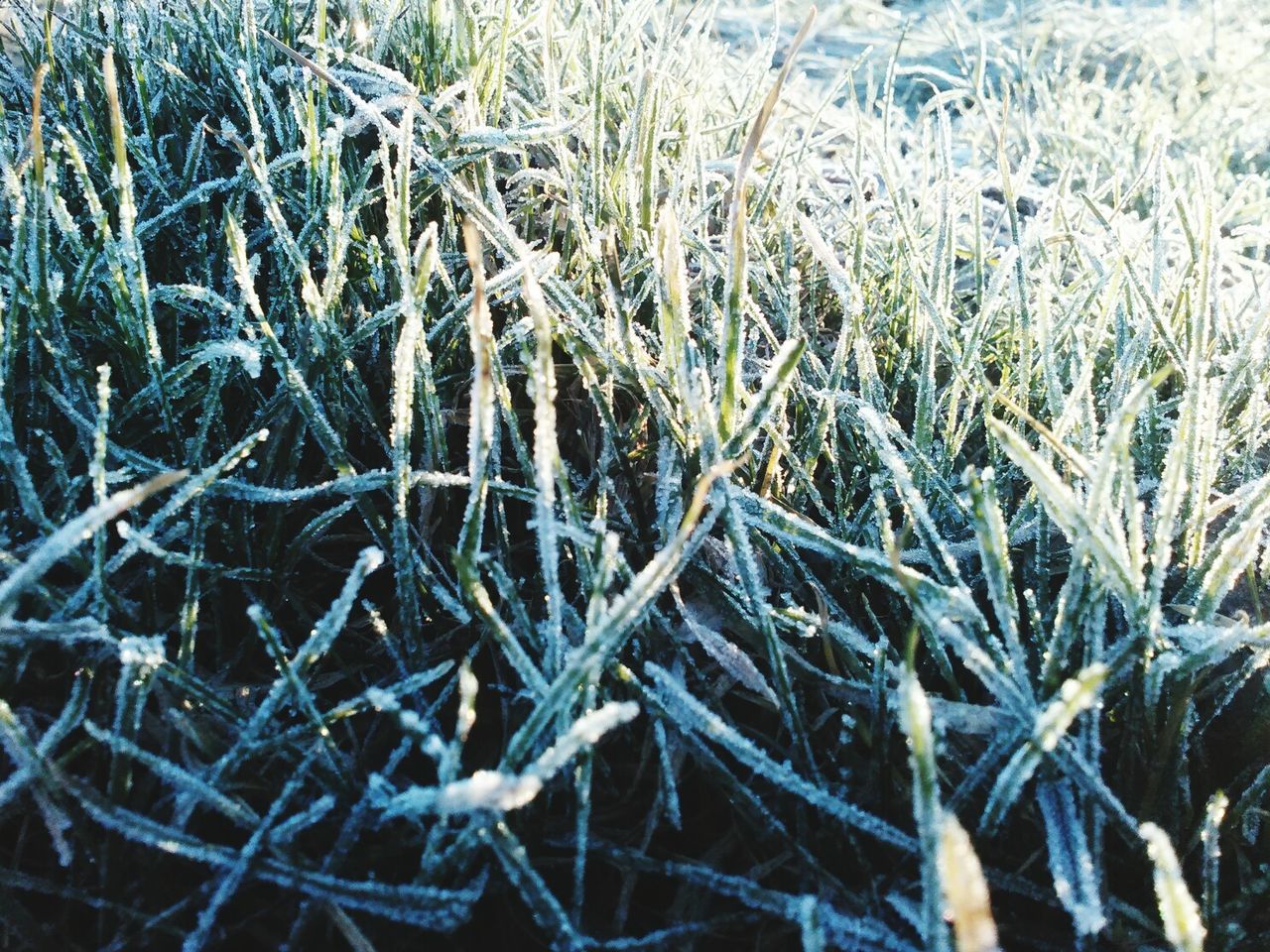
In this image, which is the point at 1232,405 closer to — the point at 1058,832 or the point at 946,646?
the point at 946,646

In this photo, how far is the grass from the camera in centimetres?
49

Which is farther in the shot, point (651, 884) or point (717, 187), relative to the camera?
point (717, 187)

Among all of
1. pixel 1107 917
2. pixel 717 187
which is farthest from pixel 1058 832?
pixel 717 187

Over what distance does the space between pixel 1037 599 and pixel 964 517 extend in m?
0.09

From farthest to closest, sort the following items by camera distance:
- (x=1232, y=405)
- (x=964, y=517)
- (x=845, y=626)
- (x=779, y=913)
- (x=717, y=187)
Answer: (x=717, y=187) < (x=1232, y=405) < (x=964, y=517) < (x=845, y=626) < (x=779, y=913)

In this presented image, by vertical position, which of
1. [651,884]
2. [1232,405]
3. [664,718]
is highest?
[1232,405]

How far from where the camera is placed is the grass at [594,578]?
0.49 m

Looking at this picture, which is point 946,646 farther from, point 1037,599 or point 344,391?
point 344,391

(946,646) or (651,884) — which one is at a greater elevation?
(946,646)

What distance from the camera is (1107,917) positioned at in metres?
0.51

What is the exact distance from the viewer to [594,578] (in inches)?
22.3

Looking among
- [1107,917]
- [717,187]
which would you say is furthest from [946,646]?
[717,187]

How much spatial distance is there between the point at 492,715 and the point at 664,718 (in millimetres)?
143

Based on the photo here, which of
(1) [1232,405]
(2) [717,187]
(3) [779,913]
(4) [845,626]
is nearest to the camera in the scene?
(3) [779,913]
